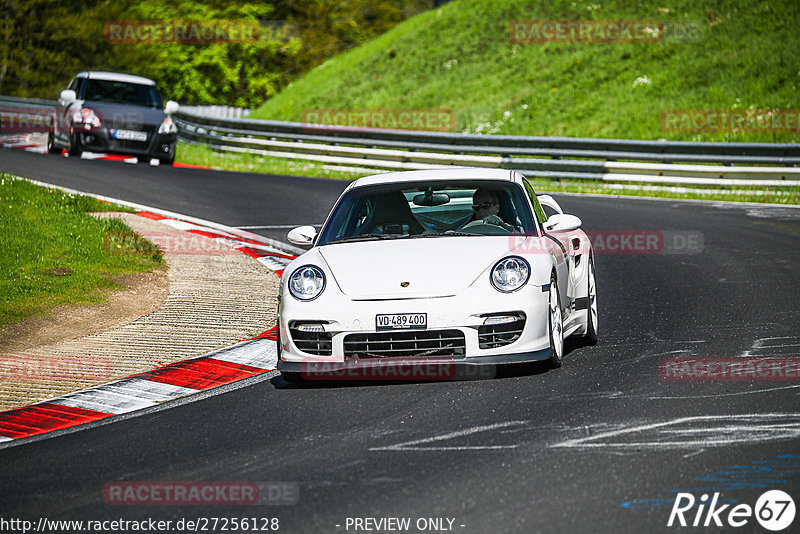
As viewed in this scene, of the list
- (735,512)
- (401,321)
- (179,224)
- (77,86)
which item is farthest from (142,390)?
(77,86)

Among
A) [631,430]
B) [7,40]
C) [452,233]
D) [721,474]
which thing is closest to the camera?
[721,474]

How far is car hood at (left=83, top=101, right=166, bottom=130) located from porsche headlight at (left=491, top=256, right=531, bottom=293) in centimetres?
1646

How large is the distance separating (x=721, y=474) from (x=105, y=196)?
1422 centimetres

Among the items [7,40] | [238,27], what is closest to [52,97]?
[7,40]

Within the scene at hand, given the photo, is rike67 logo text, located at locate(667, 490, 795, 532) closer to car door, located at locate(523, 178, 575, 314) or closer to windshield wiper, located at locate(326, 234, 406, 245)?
car door, located at locate(523, 178, 575, 314)

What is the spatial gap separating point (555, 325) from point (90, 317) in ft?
14.4

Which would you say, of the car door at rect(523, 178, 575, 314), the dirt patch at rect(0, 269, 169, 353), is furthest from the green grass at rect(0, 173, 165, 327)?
the car door at rect(523, 178, 575, 314)

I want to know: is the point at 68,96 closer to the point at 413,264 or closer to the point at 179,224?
the point at 179,224

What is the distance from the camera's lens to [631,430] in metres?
5.82

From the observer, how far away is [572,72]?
33750mm

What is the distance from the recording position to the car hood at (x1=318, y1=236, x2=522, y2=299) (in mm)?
6977

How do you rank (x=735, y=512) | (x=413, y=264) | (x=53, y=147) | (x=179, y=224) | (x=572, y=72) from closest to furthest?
(x=735, y=512) → (x=413, y=264) → (x=179, y=224) → (x=53, y=147) → (x=572, y=72)

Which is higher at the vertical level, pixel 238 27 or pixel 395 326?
pixel 238 27

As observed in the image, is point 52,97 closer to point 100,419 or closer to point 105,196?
point 105,196
